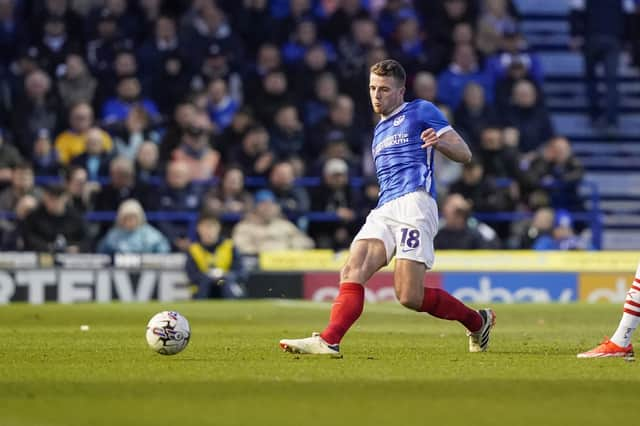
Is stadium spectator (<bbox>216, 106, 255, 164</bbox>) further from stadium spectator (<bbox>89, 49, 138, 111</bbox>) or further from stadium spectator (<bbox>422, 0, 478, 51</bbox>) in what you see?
stadium spectator (<bbox>422, 0, 478, 51</bbox>)

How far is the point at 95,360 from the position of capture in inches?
389

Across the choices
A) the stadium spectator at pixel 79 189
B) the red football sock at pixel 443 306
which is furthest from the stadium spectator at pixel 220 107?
the red football sock at pixel 443 306

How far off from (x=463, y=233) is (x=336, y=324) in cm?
1136

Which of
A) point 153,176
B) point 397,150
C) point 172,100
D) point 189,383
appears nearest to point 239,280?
point 153,176

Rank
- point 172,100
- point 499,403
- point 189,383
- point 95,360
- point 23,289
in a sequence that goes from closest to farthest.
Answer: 1. point 499,403
2. point 189,383
3. point 95,360
4. point 23,289
5. point 172,100

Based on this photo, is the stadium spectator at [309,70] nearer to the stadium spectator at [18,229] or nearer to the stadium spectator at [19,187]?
the stadium spectator at [19,187]

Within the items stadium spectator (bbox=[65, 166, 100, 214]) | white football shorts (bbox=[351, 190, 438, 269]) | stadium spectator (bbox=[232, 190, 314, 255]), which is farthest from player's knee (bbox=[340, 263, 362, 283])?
stadium spectator (bbox=[65, 166, 100, 214])

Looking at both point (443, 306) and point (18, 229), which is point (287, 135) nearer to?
point (18, 229)

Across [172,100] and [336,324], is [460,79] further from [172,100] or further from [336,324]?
[336,324]

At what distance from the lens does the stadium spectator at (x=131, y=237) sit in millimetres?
20156

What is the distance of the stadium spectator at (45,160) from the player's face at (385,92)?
39.5 feet

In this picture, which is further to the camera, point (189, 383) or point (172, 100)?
point (172, 100)

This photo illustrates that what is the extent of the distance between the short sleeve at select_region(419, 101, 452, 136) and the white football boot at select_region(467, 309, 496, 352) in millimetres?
1496

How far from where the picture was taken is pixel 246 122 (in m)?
22.5
